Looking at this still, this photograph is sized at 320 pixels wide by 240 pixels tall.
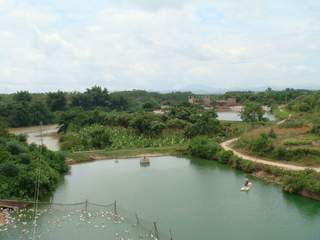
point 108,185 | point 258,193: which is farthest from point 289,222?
point 108,185

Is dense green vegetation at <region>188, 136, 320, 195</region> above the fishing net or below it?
above

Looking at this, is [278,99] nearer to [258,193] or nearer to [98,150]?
[98,150]

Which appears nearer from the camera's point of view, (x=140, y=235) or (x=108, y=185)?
(x=140, y=235)

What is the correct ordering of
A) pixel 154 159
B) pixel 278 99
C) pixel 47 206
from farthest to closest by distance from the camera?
pixel 278 99 → pixel 154 159 → pixel 47 206

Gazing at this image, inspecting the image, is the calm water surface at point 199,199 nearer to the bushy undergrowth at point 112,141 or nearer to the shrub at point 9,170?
the shrub at point 9,170

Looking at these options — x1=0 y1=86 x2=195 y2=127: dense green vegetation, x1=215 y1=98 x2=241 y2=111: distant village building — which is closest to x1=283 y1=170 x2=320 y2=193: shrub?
x1=0 y1=86 x2=195 y2=127: dense green vegetation

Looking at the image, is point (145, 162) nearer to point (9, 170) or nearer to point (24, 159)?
point (24, 159)

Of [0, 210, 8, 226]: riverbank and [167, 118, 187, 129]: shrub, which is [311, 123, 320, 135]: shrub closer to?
[167, 118, 187, 129]: shrub
